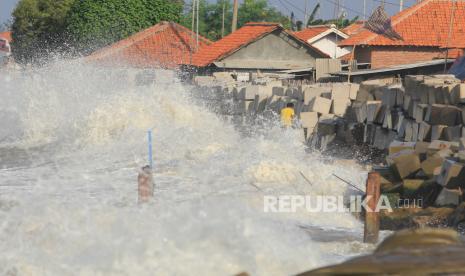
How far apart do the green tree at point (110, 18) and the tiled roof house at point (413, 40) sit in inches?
859

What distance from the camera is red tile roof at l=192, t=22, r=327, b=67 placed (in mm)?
42125

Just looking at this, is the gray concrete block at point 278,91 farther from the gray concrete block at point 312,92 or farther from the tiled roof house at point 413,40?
the tiled roof house at point 413,40

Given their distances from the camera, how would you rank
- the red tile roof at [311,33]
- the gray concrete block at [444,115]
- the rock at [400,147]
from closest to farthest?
the rock at [400,147], the gray concrete block at [444,115], the red tile roof at [311,33]

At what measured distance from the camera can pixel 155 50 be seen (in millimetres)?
49312

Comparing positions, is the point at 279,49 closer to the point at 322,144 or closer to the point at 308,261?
the point at 322,144

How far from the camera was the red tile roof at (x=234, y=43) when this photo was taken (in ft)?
138

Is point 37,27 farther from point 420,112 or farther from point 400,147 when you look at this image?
point 400,147

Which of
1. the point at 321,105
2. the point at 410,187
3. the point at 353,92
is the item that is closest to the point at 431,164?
the point at 410,187

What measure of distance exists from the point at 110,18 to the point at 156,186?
134ft

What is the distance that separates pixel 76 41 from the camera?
182ft

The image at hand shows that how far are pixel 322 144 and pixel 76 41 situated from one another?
3690 cm

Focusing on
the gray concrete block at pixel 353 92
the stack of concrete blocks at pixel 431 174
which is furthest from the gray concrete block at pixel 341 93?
the stack of concrete blocks at pixel 431 174

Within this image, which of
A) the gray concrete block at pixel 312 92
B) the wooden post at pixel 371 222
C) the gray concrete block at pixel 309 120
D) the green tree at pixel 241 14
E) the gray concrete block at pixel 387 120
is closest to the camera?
the wooden post at pixel 371 222

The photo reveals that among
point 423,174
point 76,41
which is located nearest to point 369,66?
point 423,174
